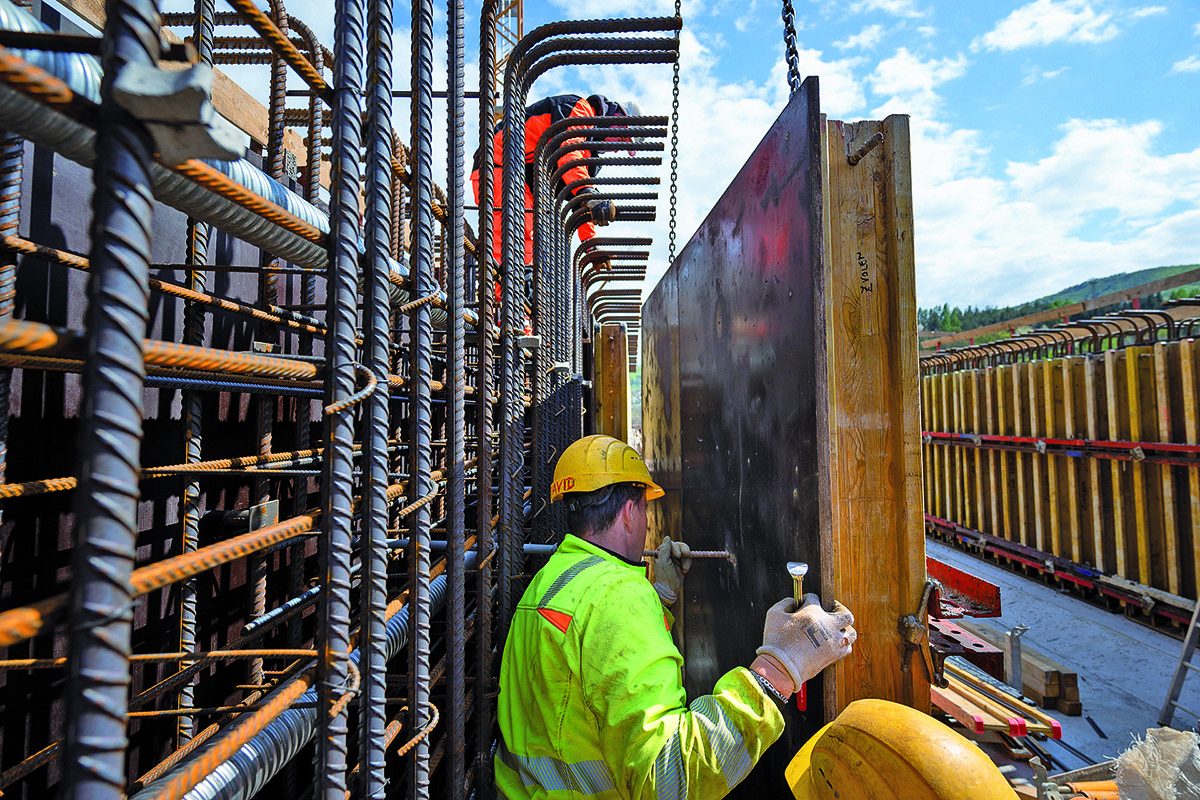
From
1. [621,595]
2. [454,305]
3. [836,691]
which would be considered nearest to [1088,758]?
[836,691]

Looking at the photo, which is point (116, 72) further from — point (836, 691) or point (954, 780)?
point (836, 691)

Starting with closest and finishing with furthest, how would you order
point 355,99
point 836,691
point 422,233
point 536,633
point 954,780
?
point 355,99 → point 954,780 → point 422,233 → point 836,691 → point 536,633

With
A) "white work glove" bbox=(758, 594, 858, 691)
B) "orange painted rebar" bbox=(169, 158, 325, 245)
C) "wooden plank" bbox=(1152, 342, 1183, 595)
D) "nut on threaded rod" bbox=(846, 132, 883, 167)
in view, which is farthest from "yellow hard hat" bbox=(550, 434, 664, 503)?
"wooden plank" bbox=(1152, 342, 1183, 595)

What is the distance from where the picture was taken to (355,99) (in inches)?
46.9

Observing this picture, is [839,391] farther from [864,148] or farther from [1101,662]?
[1101,662]

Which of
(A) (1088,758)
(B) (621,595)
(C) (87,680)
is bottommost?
(A) (1088,758)

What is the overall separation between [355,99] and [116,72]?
0.60 meters

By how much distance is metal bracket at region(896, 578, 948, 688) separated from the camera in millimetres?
1946

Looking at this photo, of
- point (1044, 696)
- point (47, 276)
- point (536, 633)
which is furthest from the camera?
point (1044, 696)

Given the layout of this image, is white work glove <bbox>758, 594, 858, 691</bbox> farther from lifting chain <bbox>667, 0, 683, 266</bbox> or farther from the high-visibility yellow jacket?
lifting chain <bbox>667, 0, 683, 266</bbox>

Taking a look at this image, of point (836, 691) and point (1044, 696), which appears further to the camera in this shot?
point (1044, 696)

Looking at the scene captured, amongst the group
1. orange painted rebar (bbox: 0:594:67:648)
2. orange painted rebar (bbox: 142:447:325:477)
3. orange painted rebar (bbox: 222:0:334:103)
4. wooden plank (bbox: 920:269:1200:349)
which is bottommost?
orange painted rebar (bbox: 0:594:67:648)

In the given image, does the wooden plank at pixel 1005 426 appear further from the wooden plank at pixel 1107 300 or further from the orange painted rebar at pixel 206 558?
the orange painted rebar at pixel 206 558

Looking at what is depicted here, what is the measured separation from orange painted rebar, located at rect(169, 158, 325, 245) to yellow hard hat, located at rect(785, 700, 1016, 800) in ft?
6.09
